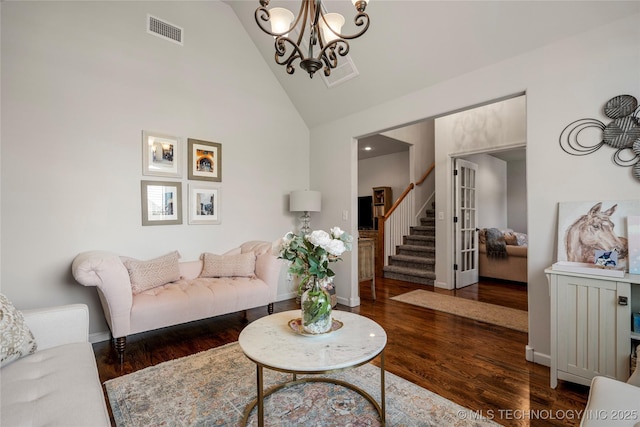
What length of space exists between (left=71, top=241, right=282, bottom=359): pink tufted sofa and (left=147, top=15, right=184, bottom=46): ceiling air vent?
241 cm

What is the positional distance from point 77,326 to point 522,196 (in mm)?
9191

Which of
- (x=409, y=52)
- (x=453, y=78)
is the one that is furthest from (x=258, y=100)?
(x=453, y=78)

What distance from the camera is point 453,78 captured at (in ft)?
9.34

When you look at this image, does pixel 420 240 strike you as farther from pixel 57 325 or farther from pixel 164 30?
pixel 57 325

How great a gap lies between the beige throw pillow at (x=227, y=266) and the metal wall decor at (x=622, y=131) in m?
3.24

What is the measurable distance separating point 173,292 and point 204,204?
115cm

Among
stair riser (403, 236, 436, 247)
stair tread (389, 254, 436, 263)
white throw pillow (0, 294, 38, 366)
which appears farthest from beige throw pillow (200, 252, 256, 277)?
stair riser (403, 236, 436, 247)

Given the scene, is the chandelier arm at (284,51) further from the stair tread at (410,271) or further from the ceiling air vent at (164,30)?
the stair tread at (410,271)

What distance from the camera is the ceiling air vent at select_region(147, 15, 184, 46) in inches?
125

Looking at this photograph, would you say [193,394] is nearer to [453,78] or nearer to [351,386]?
[351,386]

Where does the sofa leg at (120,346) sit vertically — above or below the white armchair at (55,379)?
below

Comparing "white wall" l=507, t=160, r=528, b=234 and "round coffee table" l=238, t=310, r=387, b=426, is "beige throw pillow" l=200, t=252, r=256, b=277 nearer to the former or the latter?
"round coffee table" l=238, t=310, r=387, b=426

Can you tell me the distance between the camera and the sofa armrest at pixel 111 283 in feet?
7.45

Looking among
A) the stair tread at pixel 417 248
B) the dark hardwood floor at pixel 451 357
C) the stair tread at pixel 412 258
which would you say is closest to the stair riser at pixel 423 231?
the stair tread at pixel 417 248
